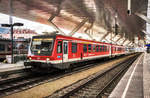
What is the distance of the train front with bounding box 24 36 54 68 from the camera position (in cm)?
983

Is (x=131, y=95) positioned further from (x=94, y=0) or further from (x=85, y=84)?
(x=94, y=0)

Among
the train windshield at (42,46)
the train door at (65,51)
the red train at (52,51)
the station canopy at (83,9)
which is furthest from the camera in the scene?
the station canopy at (83,9)

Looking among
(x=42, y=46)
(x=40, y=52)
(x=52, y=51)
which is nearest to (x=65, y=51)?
(x=52, y=51)

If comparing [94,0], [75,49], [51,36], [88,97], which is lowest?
[88,97]

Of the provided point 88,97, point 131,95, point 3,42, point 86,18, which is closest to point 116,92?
point 131,95

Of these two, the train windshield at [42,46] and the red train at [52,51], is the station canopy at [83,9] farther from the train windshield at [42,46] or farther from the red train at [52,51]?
the train windshield at [42,46]

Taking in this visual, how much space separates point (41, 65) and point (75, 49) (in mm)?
3668

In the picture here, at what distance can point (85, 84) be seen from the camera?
26.9ft

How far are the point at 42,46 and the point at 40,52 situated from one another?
1.43ft

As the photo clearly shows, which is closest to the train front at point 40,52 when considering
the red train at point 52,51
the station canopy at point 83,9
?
the red train at point 52,51

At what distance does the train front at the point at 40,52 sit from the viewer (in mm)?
9830

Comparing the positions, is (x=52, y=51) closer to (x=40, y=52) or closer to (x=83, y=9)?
(x=40, y=52)

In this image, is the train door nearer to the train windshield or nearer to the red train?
the red train

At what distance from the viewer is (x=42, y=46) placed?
10273 mm
